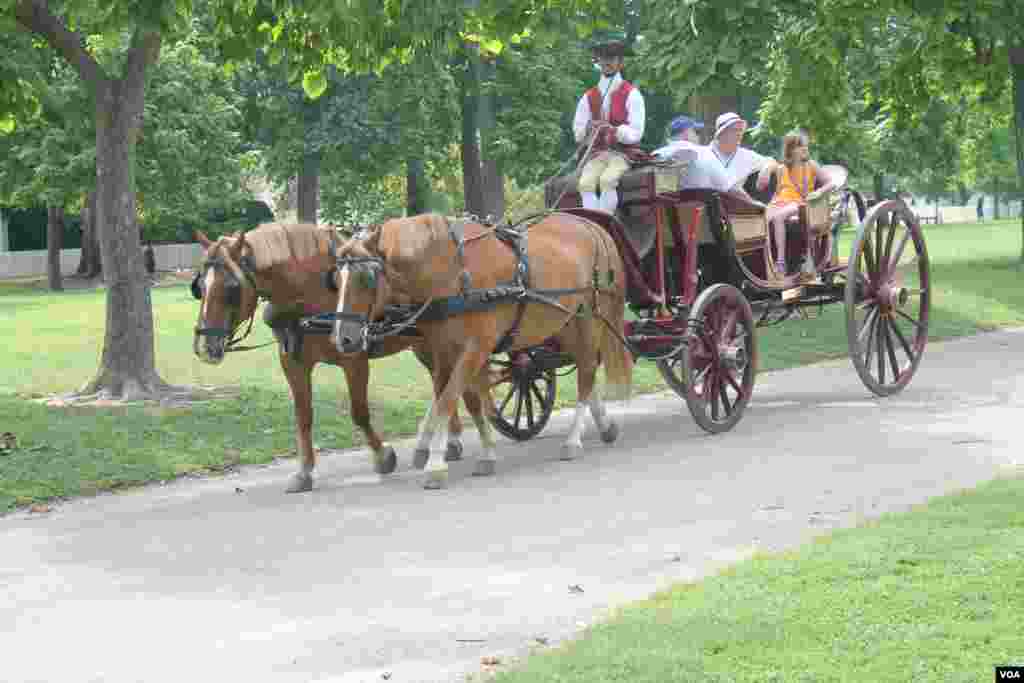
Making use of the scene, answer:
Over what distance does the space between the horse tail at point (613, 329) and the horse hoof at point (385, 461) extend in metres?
1.97

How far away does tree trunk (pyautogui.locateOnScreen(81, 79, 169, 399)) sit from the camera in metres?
Answer: 15.7

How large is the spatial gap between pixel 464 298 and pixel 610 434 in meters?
2.18

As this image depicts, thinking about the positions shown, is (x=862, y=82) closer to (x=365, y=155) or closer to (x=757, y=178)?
(x=365, y=155)

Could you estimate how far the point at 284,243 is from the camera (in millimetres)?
10648

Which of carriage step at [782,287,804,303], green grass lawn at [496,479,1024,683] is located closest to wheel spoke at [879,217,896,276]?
carriage step at [782,287,804,303]

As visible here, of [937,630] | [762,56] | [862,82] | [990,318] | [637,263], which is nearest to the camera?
[937,630]

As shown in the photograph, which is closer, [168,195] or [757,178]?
[757,178]

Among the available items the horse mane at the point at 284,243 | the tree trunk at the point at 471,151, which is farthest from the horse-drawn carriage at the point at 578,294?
the tree trunk at the point at 471,151

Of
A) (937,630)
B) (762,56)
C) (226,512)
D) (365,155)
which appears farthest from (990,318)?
(365,155)

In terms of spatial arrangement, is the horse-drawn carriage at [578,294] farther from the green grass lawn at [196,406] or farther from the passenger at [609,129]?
the green grass lawn at [196,406]

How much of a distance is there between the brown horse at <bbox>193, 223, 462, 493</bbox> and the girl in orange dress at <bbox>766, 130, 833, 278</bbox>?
4.35 m

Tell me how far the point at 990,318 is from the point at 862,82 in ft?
49.3

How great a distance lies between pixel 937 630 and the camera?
19.8ft

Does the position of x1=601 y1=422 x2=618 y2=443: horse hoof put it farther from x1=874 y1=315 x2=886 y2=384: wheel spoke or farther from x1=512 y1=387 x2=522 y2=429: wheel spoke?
x1=874 y1=315 x2=886 y2=384: wheel spoke
